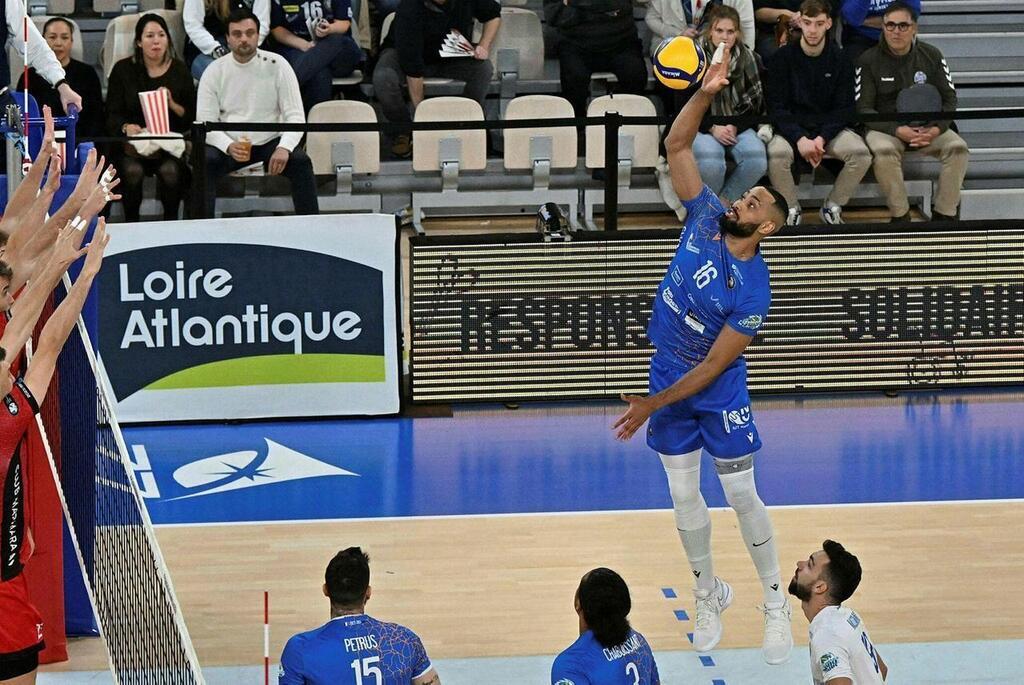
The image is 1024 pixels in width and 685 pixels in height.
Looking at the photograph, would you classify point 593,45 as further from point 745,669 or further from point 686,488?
point 745,669

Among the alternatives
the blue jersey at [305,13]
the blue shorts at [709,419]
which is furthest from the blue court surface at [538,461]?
the blue jersey at [305,13]

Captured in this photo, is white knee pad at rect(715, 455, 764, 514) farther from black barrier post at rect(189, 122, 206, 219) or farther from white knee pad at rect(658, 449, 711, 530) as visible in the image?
black barrier post at rect(189, 122, 206, 219)

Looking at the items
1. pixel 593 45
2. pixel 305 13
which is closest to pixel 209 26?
pixel 305 13

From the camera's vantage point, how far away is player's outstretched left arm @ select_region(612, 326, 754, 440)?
24.3 feet

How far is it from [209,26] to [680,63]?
7.24 metres

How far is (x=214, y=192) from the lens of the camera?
1301 cm

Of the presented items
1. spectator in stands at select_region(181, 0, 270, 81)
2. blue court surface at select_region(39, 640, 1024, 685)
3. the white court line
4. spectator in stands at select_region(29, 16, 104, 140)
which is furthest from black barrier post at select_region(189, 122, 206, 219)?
blue court surface at select_region(39, 640, 1024, 685)

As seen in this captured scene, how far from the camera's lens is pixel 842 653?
227 inches

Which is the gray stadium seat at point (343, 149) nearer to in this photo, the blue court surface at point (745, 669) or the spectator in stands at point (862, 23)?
the spectator in stands at point (862, 23)

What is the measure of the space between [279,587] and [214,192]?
506cm

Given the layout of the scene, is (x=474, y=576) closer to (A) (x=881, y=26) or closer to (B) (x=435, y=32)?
(B) (x=435, y=32)

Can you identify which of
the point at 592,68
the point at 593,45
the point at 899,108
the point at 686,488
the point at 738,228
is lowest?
the point at 686,488

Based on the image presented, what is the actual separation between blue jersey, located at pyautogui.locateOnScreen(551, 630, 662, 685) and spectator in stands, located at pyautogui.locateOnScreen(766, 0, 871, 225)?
8540 millimetres

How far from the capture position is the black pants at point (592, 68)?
14844 mm
